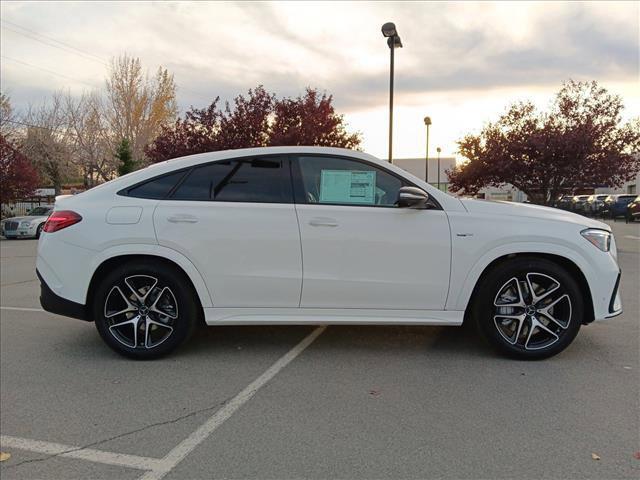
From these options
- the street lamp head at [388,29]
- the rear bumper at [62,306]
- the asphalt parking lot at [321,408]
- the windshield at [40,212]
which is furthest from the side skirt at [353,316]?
the windshield at [40,212]

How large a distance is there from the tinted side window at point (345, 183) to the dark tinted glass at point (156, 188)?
1.10 meters

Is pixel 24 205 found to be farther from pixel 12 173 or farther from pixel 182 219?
pixel 182 219

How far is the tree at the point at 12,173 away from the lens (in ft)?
80.9

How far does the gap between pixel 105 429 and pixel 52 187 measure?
50066 millimetres

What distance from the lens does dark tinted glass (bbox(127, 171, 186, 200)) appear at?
430 cm

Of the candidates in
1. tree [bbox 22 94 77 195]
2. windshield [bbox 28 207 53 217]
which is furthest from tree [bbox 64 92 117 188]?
windshield [bbox 28 207 53 217]

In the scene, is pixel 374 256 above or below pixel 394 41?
below

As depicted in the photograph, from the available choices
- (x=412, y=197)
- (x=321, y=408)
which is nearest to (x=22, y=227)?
(x=412, y=197)

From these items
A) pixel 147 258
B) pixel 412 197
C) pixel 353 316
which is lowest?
pixel 353 316

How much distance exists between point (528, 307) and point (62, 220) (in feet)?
12.9

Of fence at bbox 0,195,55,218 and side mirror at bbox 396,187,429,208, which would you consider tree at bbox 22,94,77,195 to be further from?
side mirror at bbox 396,187,429,208

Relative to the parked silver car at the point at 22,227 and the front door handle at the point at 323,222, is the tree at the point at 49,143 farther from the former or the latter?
the front door handle at the point at 323,222

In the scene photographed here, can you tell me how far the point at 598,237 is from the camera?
13.7 feet

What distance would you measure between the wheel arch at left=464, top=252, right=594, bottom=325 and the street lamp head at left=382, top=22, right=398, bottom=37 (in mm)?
8593
